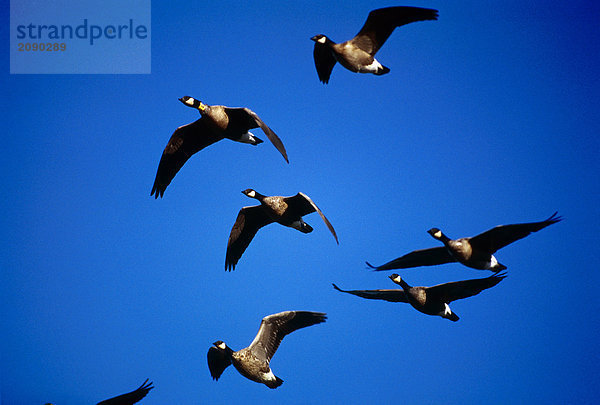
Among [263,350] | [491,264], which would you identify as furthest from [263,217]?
[491,264]

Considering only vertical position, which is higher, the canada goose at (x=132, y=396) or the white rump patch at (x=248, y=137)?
the white rump patch at (x=248, y=137)

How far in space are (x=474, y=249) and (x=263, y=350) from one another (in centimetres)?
383

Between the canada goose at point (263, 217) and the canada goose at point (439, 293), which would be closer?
the canada goose at point (439, 293)

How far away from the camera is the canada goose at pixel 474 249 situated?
28.6 feet

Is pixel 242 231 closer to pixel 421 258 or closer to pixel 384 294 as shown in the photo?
pixel 384 294

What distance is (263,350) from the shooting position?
10258 millimetres

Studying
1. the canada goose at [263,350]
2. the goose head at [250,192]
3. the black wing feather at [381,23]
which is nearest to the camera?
the black wing feather at [381,23]

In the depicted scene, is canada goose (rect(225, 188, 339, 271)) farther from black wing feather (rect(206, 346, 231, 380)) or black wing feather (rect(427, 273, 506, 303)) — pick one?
black wing feather (rect(427, 273, 506, 303))

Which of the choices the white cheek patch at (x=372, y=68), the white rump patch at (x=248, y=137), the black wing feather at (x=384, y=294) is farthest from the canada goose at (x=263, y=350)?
the white cheek patch at (x=372, y=68)

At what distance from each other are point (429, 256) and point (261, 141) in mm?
3474

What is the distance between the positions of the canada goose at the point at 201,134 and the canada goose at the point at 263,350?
Result: 9.84ft

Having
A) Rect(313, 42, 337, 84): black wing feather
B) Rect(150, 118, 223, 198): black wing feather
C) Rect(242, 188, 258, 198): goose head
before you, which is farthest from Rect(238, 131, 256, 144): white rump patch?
Rect(313, 42, 337, 84): black wing feather

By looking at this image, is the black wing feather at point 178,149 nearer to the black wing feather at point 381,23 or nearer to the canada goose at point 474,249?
the black wing feather at point 381,23

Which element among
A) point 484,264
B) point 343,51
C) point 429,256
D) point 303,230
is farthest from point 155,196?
point 484,264
